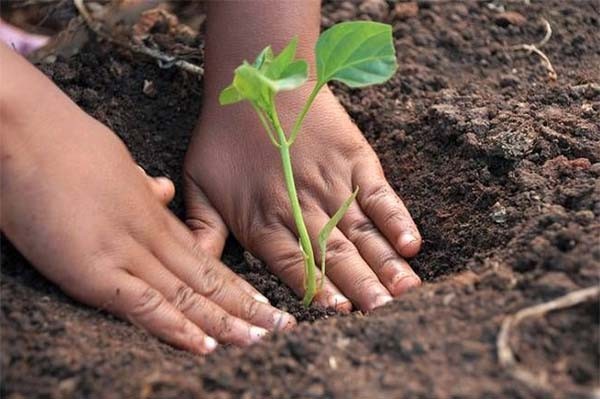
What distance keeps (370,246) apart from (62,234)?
552 mm

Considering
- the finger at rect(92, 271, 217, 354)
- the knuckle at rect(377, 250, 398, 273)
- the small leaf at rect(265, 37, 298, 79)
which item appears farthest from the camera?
the knuckle at rect(377, 250, 398, 273)

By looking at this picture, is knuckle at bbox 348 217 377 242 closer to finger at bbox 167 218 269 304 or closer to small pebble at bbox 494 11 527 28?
finger at bbox 167 218 269 304

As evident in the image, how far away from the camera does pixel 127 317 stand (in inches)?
52.3

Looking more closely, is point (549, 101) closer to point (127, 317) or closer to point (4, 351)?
point (127, 317)

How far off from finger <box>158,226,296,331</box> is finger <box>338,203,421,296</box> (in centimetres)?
20

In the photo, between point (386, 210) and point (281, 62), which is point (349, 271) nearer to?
point (386, 210)

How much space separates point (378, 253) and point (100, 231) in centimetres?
49

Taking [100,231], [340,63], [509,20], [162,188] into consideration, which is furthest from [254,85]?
[509,20]

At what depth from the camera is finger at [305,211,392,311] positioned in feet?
4.94

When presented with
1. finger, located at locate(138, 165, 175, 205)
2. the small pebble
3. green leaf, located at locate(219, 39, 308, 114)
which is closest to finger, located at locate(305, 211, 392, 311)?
finger, located at locate(138, 165, 175, 205)

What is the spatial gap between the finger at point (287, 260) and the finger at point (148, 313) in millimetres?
243

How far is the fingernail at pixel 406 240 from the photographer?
1.57m

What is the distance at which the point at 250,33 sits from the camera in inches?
69.2

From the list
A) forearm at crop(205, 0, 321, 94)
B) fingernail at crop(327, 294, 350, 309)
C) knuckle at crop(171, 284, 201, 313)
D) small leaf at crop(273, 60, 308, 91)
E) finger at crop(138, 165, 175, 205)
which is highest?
small leaf at crop(273, 60, 308, 91)
